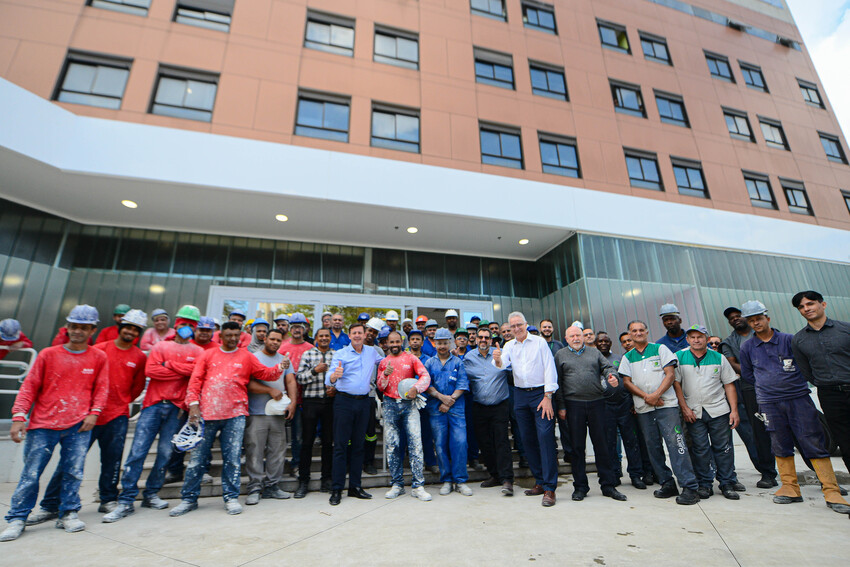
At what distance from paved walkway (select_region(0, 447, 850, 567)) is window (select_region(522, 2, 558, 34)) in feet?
44.2

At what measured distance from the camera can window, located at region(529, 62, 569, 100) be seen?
11656 millimetres

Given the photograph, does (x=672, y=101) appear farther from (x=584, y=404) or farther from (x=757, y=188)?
(x=584, y=404)

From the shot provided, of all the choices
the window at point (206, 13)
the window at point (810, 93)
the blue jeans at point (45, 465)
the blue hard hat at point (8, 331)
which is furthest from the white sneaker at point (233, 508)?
the window at point (810, 93)

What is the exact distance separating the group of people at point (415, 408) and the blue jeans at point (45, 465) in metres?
0.01

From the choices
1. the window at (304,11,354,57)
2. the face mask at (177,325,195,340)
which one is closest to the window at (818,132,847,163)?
the window at (304,11,354,57)

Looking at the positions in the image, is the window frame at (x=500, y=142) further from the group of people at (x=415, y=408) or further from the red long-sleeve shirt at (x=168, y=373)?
the red long-sleeve shirt at (x=168, y=373)

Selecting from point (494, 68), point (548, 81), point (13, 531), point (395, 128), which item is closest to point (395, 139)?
point (395, 128)

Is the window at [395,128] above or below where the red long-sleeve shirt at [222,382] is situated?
above

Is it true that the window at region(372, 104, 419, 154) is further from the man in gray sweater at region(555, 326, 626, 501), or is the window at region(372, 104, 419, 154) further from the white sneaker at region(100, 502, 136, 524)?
the white sneaker at region(100, 502, 136, 524)

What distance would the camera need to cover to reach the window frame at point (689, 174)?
11.8 m

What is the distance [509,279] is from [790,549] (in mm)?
8799

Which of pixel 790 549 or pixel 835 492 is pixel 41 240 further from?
pixel 835 492

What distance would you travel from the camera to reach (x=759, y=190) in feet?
42.1

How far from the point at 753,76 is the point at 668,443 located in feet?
58.1
